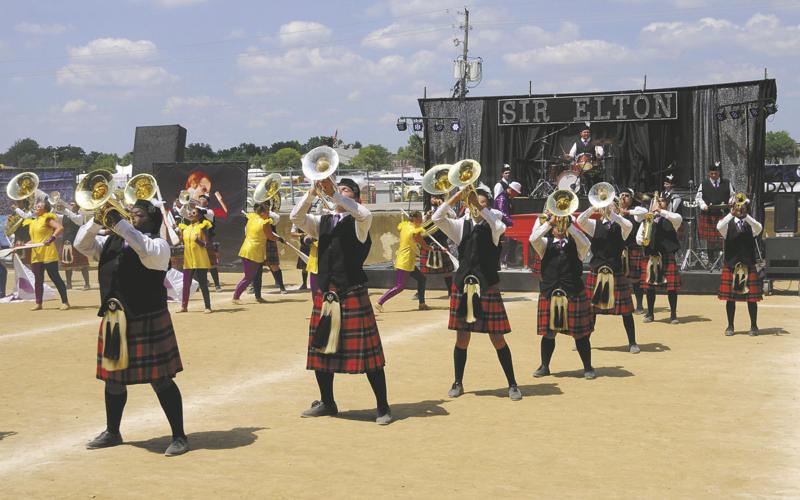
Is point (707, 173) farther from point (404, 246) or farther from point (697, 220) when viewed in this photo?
point (404, 246)

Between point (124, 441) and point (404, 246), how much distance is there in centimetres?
857

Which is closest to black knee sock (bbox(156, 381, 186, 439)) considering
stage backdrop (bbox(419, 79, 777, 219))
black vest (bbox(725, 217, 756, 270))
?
black vest (bbox(725, 217, 756, 270))

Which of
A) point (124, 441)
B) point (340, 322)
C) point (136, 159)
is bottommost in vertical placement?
point (124, 441)

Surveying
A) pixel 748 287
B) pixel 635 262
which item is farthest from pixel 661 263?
pixel 748 287

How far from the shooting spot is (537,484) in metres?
5.79

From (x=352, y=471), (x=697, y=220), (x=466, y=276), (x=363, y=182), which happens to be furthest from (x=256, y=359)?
(x=363, y=182)

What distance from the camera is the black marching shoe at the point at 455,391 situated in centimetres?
854

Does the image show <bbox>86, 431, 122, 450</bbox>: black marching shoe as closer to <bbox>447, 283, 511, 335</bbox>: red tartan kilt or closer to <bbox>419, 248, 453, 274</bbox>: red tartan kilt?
<bbox>447, 283, 511, 335</bbox>: red tartan kilt

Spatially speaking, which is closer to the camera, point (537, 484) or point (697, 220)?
point (537, 484)

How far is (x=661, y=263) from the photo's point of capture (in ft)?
45.4

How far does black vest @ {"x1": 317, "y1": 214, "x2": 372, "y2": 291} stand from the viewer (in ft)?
24.0

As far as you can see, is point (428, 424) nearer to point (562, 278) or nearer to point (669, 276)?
point (562, 278)

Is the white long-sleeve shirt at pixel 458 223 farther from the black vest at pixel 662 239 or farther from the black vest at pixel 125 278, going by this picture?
the black vest at pixel 662 239

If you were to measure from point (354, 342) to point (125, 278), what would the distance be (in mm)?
1849
